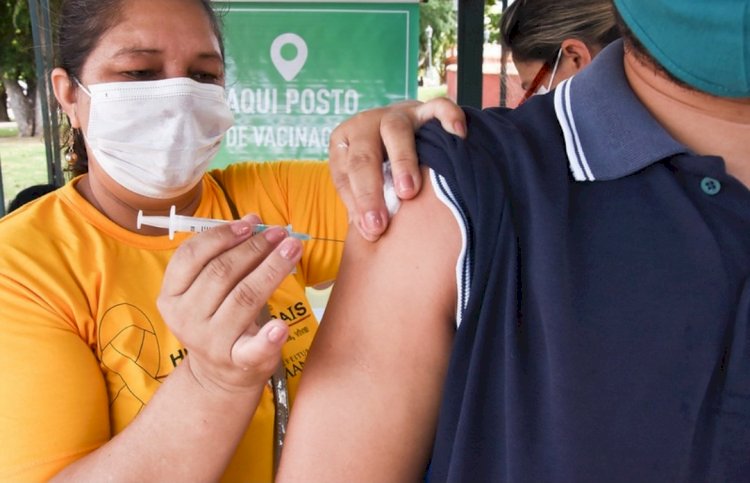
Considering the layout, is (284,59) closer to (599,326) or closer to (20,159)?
(599,326)

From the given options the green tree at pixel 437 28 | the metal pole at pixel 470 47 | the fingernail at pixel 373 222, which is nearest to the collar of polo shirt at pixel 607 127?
the fingernail at pixel 373 222

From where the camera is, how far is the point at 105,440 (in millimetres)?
1297

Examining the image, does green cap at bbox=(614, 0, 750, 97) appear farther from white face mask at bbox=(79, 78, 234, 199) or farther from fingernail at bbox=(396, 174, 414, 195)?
white face mask at bbox=(79, 78, 234, 199)

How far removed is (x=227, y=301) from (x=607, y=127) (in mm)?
576

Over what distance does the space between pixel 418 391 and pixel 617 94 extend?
1.43 ft

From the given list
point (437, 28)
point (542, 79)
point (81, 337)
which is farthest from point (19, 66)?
point (81, 337)

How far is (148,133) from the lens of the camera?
1.70 m

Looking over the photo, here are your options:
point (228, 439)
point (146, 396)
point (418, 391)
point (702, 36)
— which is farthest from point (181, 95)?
point (702, 36)

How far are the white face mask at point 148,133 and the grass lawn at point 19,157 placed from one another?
802 cm

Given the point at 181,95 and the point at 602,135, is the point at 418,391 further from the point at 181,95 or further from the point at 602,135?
the point at 181,95

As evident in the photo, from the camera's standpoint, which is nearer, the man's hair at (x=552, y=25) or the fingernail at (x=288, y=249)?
the fingernail at (x=288, y=249)

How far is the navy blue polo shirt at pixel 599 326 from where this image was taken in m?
0.73

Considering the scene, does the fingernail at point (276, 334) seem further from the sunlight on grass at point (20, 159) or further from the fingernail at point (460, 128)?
the sunlight on grass at point (20, 159)

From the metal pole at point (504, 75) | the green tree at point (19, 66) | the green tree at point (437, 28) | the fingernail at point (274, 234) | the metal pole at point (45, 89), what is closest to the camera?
the fingernail at point (274, 234)
